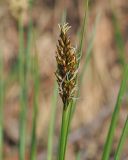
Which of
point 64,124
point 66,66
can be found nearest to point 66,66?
point 66,66

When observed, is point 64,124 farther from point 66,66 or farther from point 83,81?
point 83,81

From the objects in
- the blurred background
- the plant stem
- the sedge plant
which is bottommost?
the blurred background

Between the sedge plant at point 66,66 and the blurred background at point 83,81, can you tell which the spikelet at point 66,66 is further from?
the blurred background at point 83,81

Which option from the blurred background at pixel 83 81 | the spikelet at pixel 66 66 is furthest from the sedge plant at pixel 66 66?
the blurred background at pixel 83 81

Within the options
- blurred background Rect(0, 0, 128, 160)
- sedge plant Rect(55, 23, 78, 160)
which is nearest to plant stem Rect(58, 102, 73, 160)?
sedge plant Rect(55, 23, 78, 160)

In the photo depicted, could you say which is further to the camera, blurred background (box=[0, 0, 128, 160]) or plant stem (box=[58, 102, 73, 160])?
blurred background (box=[0, 0, 128, 160])

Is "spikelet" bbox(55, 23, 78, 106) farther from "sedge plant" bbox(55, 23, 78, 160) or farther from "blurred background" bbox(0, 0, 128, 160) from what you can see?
"blurred background" bbox(0, 0, 128, 160)
